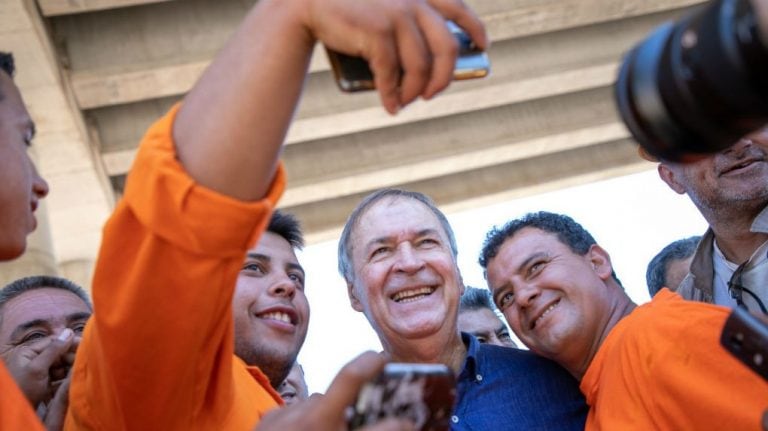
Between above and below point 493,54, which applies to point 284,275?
above

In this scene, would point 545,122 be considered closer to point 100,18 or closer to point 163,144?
point 100,18

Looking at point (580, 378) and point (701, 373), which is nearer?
point (701, 373)

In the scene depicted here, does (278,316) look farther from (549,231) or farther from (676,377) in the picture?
(676,377)

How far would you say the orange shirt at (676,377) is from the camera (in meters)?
2.36

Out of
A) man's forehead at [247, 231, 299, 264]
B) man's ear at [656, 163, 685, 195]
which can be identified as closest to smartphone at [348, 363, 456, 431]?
man's forehead at [247, 231, 299, 264]

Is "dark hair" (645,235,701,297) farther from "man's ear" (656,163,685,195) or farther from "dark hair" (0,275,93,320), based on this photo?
"dark hair" (0,275,93,320)

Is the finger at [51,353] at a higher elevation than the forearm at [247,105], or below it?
below

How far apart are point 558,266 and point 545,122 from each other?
9.87 meters

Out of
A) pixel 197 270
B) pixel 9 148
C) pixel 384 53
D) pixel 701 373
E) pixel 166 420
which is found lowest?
pixel 701 373

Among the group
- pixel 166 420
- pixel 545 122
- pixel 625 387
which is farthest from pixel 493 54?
pixel 166 420

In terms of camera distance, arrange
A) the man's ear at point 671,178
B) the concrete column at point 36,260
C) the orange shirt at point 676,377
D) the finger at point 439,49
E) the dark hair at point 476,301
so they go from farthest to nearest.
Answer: the concrete column at point 36,260 → the dark hair at point 476,301 → the man's ear at point 671,178 → the orange shirt at point 676,377 → the finger at point 439,49

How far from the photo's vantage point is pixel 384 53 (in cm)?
144

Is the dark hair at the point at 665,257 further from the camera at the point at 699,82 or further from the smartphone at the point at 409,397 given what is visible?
the smartphone at the point at 409,397

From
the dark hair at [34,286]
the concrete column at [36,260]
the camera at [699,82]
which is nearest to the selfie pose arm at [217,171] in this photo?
the camera at [699,82]
